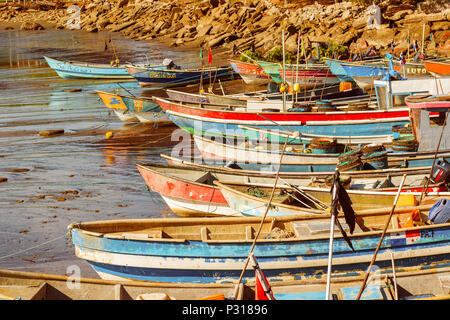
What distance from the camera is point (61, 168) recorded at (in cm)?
1948

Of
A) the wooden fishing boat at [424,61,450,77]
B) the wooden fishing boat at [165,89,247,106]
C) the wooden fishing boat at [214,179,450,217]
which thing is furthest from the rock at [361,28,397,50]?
the wooden fishing boat at [214,179,450,217]

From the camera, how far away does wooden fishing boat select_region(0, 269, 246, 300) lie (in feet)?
28.4

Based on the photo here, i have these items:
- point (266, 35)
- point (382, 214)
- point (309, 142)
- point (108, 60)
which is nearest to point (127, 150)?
point (309, 142)

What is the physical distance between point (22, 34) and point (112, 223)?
68642mm

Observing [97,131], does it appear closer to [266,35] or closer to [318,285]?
[318,285]

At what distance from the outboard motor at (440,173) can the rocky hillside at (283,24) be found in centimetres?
1540

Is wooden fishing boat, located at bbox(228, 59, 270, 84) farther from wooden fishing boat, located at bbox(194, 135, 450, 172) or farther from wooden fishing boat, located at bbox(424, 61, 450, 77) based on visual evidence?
wooden fishing boat, located at bbox(194, 135, 450, 172)

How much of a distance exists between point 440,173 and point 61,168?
39.0ft

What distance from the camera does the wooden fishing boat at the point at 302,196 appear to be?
39.6 ft

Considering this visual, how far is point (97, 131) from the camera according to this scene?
79.6 feet

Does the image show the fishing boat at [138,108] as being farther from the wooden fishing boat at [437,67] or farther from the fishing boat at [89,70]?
the fishing boat at [89,70]

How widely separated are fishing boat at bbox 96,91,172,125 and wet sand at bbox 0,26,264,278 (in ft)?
1.29

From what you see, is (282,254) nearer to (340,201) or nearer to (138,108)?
(340,201)

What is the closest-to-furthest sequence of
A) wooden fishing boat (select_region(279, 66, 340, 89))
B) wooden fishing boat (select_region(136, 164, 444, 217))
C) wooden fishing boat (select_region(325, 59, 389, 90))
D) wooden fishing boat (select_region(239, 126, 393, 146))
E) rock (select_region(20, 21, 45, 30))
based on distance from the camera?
wooden fishing boat (select_region(136, 164, 444, 217)), wooden fishing boat (select_region(239, 126, 393, 146)), wooden fishing boat (select_region(325, 59, 389, 90)), wooden fishing boat (select_region(279, 66, 340, 89)), rock (select_region(20, 21, 45, 30))
